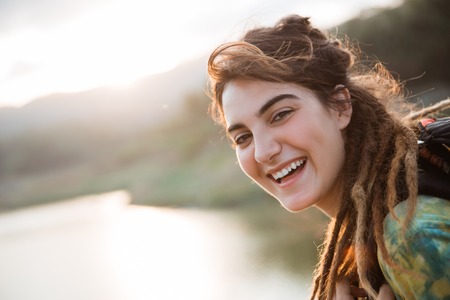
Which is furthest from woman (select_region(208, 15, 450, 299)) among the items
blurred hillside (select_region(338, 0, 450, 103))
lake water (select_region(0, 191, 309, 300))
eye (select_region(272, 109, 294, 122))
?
blurred hillside (select_region(338, 0, 450, 103))

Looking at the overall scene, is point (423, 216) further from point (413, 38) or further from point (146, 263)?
point (413, 38)

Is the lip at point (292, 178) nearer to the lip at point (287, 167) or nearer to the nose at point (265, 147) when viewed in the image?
the lip at point (287, 167)

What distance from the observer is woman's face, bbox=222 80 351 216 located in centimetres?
180

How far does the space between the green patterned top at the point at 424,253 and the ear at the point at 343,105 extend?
2.31 ft

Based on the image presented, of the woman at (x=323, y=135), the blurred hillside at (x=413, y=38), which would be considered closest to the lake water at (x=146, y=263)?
the woman at (x=323, y=135)

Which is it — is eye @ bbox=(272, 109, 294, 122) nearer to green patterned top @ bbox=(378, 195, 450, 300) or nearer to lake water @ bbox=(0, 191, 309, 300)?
green patterned top @ bbox=(378, 195, 450, 300)

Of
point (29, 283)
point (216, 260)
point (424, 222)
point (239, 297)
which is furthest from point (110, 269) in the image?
point (424, 222)

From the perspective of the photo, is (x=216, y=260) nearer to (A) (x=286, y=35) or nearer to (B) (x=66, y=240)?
(A) (x=286, y=35)

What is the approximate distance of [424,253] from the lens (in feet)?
3.77

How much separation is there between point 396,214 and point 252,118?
2.43ft

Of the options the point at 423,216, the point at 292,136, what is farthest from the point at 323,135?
the point at 423,216

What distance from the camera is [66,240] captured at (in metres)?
14.4

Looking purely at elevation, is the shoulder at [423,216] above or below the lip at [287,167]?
below

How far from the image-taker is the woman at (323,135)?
1.51 meters
